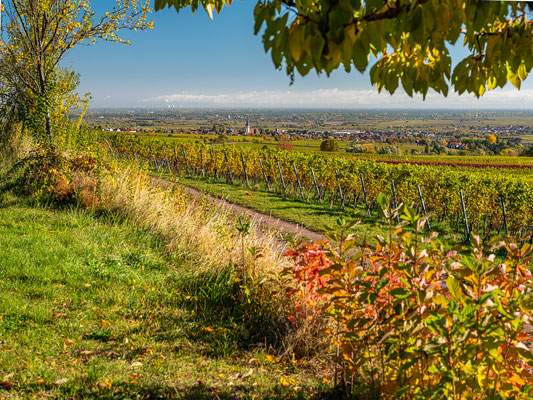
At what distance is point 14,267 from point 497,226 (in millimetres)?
15460

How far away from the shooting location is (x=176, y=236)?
661 cm

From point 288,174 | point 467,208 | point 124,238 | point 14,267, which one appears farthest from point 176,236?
point 288,174

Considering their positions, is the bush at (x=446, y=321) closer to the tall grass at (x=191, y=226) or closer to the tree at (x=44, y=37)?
the tall grass at (x=191, y=226)

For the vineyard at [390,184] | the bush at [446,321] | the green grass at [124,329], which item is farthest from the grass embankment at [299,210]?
the bush at [446,321]

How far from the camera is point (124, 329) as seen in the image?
388 cm

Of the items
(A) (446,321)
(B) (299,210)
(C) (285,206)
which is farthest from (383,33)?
(C) (285,206)

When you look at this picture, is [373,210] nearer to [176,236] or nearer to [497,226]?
[497,226]

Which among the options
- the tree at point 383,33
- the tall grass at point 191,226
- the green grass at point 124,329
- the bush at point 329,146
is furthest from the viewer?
the bush at point 329,146

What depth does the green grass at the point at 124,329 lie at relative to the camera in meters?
2.99

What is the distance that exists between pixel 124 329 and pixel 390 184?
14636 millimetres

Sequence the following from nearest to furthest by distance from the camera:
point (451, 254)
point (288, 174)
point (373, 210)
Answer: point (451, 254), point (373, 210), point (288, 174)

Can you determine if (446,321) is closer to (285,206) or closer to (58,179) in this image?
(58,179)

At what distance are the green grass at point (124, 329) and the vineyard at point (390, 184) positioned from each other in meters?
6.38

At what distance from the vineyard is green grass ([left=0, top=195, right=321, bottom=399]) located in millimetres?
6375
